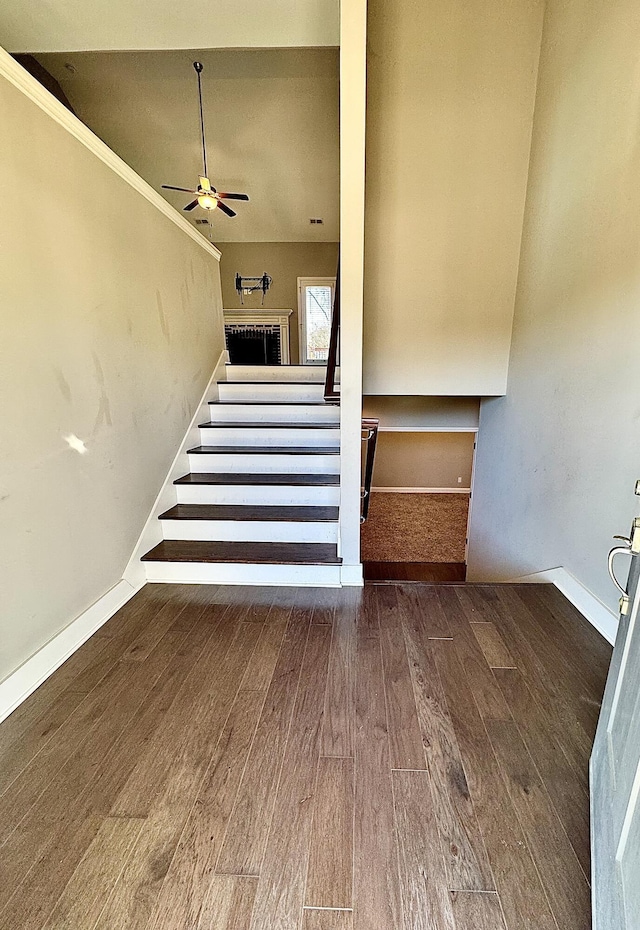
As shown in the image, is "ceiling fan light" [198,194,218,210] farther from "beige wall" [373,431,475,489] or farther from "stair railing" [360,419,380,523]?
"beige wall" [373,431,475,489]


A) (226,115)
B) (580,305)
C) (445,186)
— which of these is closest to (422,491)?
(445,186)

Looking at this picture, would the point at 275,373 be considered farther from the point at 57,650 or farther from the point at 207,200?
the point at 57,650

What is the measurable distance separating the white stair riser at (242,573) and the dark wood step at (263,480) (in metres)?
0.62

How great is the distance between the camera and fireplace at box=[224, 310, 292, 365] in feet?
25.4

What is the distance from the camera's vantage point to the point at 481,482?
4.12m

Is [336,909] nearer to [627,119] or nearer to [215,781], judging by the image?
[215,781]

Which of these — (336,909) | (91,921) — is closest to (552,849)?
(336,909)

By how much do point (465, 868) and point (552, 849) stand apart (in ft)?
0.81

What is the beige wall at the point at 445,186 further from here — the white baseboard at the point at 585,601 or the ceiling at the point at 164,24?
the white baseboard at the point at 585,601

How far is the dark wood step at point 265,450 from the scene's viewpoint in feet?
10.0

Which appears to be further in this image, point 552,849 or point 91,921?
point 552,849

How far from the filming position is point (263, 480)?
9.57ft

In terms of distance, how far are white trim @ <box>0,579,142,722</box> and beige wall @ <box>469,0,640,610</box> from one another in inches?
97.2

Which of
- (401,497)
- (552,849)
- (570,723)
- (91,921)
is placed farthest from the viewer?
(401,497)
